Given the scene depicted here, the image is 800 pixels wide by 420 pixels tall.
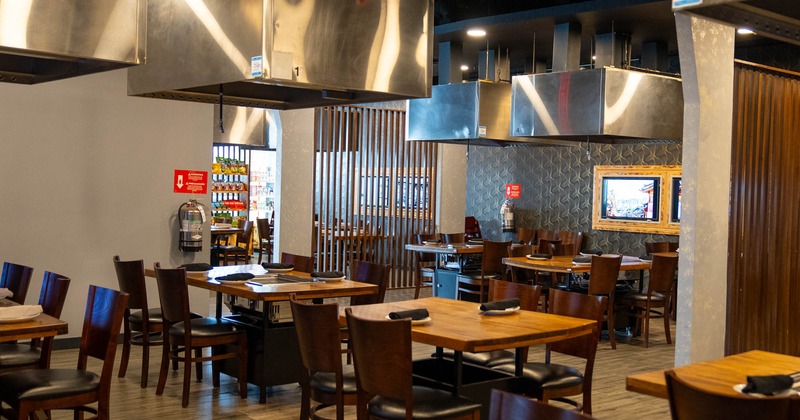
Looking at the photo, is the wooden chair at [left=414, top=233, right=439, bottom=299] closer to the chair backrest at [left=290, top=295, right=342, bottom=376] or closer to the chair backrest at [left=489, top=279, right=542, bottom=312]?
the chair backrest at [left=489, top=279, right=542, bottom=312]

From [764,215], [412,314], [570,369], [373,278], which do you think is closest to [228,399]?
[373,278]

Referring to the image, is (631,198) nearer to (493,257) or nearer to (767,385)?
(493,257)

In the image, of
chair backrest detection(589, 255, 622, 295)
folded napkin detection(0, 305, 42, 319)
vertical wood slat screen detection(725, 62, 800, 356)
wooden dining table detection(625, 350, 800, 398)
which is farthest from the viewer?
chair backrest detection(589, 255, 622, 295)

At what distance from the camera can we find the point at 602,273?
27.3 ft

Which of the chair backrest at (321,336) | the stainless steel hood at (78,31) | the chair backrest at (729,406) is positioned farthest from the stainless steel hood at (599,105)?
the chair backrest at (729,406)

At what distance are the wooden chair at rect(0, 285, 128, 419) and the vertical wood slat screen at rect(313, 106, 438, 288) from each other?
7.47 meters

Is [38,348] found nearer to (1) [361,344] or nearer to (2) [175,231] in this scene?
(1) [361,344]

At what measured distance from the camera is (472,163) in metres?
15.7

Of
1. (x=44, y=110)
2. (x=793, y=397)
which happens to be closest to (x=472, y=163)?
(x=44, y=110)

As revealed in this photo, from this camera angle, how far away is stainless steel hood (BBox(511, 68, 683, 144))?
25.5ft

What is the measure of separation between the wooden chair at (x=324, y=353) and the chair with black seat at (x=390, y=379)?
0.25 meters

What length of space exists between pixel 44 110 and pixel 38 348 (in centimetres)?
311

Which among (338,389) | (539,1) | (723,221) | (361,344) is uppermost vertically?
(539,1)

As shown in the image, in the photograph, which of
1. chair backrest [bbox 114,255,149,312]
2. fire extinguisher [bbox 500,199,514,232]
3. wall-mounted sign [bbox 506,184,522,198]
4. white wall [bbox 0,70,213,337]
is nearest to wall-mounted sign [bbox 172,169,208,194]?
white wall [bbox 0,70,213,337]
